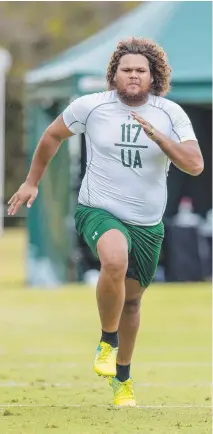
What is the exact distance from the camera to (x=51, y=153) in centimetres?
834

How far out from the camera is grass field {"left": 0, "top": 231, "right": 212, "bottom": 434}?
7.75 m

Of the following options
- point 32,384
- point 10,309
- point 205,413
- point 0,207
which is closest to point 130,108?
point 205,413

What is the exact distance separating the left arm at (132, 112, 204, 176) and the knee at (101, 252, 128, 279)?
0.62 m

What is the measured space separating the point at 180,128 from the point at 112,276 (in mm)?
971

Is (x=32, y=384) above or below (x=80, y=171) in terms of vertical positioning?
below

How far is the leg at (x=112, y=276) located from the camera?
7.77 m

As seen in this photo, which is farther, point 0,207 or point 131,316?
point 0,207

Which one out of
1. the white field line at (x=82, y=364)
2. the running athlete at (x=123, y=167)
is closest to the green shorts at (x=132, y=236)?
the running athlete at (x=123, y=167)

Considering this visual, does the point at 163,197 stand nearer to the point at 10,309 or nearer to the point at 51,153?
the point at 51,153

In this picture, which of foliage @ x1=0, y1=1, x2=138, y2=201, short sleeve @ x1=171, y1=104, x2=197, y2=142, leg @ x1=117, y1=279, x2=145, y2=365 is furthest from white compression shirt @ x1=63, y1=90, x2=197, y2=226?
foliage @ x1=0, y1=1, x2=138, y2=201

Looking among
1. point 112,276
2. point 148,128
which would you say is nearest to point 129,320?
point 112,276

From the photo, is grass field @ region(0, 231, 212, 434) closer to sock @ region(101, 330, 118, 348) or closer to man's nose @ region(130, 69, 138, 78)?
sock @ region(101, 330, 118, 348)

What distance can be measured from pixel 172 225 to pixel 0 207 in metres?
19.7

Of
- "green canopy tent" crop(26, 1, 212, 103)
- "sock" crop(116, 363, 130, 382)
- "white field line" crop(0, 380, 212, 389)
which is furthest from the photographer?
"green canopy tent" crop(26, 1, 212, 103)
